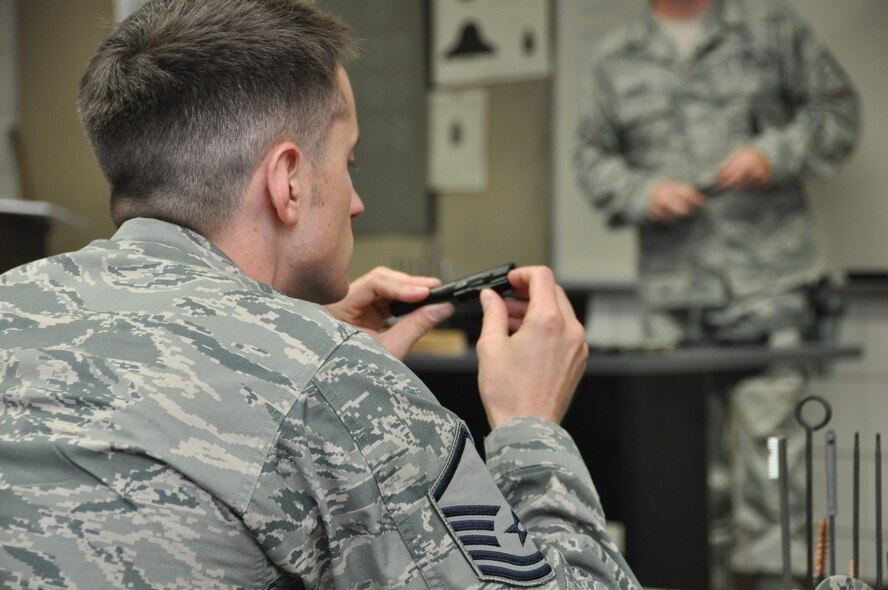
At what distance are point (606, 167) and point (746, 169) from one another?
410mm

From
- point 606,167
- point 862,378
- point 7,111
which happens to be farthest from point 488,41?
point 7,111

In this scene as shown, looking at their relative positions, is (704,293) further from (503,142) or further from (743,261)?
(503,142)

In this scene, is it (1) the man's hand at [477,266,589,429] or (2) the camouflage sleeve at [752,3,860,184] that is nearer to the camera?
(1) the man's hand at [477,266,589,429]

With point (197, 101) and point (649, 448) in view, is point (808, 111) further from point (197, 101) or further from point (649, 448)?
point (197, 101)

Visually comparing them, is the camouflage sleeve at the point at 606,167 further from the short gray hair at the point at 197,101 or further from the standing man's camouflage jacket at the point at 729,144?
the short gray hair at the point at 197,101

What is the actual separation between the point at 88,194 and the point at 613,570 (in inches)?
111

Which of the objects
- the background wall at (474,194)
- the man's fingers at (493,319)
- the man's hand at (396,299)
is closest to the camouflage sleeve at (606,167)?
the background wall at (474,194)

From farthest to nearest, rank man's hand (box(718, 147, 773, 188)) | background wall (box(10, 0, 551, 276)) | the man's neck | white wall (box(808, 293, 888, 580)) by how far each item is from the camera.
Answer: background wall (box(10, 0, 551, 276)) < white wall (box(808, 293, 888, 580)) < the man's neck < man's hand (box(718, 147, 773, 188))

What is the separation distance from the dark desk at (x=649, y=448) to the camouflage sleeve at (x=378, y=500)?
1358 millimetres

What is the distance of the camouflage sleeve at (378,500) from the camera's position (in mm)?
698

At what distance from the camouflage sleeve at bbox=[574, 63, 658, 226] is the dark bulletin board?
115 centimetres

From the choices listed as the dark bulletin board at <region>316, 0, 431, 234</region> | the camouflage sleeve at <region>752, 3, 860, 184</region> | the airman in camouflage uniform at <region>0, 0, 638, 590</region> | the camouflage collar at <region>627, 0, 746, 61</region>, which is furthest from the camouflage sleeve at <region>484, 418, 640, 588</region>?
the dark bulletin board at <region>316, 0, 431, 234</region>

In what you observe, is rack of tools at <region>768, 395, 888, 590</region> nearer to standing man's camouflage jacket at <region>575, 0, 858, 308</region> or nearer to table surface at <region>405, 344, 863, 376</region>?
table surface at <region>405, 344, 863, 376</region>

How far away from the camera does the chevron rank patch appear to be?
→ 710 millimetres
